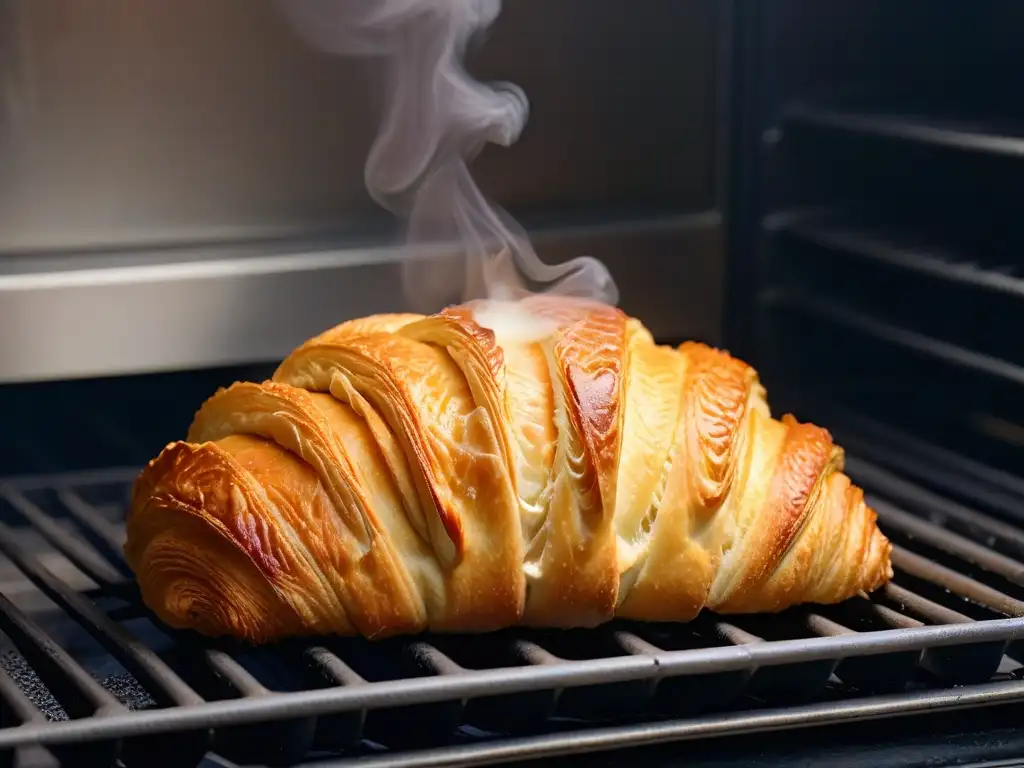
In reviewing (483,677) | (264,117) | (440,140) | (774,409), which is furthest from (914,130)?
(483,677)

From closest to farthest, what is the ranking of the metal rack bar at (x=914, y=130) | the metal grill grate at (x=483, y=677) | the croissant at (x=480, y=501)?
the metal grill grate at (x=483, y=677) < the croissant at (x=480, y=501) < the metal rack bar at (x=914, y=130)

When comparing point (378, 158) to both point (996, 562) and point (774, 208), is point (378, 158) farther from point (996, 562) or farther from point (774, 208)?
point (996, 562)

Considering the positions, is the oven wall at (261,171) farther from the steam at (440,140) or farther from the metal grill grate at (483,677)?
the metal grill grate at (483,677)

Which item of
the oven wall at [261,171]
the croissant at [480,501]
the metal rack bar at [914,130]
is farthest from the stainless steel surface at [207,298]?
the croissant at [480,501]

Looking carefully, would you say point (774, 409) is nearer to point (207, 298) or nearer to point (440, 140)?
point (440, 140)

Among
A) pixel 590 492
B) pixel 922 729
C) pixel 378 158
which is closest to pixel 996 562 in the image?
pixel 922 729

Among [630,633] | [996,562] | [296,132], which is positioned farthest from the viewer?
[296,132]
